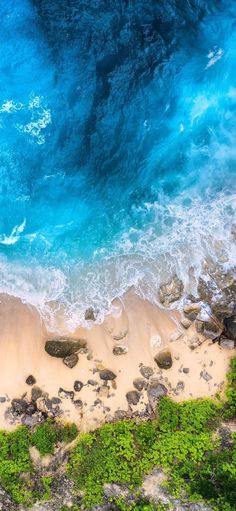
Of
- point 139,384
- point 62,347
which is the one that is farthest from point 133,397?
point 62,347

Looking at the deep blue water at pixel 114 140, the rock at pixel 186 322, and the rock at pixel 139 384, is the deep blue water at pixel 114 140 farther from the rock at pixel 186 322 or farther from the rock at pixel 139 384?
the rock at pixel 139 384

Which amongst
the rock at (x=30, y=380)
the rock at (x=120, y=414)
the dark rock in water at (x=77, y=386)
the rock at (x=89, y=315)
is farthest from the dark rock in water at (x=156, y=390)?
the rock at (x=30, y=380)

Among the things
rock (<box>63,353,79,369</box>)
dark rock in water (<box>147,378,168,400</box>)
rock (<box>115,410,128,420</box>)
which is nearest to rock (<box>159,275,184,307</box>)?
dark rock in water (<box>147,378,168,400</box>)

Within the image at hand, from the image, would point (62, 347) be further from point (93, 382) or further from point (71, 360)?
point (93, 382)

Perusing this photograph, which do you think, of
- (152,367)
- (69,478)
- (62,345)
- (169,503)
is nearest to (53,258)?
(62,345)

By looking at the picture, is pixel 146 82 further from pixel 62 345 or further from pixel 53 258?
pixel 62 345

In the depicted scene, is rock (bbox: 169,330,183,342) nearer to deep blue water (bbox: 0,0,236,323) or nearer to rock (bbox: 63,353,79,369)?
deep blue water (bbox: 0,0,236,323)
